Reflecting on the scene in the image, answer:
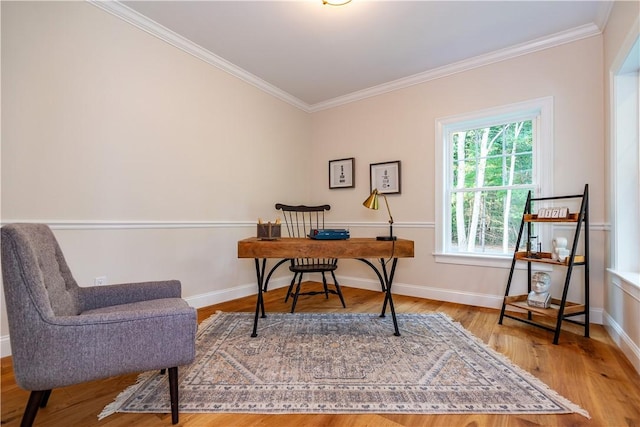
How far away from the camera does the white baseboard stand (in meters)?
1.71

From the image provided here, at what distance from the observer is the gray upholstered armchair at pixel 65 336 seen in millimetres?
1066

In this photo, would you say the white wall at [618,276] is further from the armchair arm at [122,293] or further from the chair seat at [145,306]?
the armchair arm at [122,293]

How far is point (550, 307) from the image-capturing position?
233 cm

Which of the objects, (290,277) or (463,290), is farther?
(290,277)

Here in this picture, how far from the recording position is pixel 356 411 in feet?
4.36

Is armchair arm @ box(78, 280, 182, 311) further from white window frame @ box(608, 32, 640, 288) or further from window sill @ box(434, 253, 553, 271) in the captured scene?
white window frame @ box(608, 32, 640, 288)

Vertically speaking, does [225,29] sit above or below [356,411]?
above

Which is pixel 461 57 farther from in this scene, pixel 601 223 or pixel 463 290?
pixel 463 290

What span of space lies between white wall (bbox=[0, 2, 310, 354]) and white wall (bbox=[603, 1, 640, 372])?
313 cm

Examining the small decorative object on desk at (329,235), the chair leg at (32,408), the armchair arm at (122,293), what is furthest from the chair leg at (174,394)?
the small decorative object on desk at (329,235)

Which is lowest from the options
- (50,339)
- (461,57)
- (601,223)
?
(50,339)

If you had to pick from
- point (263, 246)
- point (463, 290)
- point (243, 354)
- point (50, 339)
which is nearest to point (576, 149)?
point (463, 290)

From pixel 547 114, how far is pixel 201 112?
3.21 m

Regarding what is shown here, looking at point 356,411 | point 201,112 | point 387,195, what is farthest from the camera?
point 387,195
